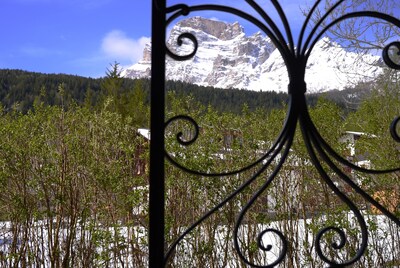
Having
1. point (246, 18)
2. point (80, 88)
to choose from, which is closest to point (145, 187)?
point (246, 18)

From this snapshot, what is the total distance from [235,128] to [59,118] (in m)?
1.13

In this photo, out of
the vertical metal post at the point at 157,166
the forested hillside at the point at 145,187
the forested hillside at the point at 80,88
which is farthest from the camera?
the forested hillside at the point at 80,88

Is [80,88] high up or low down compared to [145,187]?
up

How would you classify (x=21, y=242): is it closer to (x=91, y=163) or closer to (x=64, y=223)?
(x=64, y=223)

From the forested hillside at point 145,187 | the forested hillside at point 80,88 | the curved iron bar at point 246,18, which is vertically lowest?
the forested hillside at point 145,187

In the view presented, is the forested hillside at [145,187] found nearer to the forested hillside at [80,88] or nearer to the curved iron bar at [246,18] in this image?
the curved iron bar at [246,18]

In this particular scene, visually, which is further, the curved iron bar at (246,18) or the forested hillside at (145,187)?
the forested hillside at (145,187)

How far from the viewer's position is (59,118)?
10.3 ft

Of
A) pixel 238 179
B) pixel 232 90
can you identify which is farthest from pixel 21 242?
pixel 232 90

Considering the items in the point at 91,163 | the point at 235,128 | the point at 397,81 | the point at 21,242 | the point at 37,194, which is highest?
the point at 397,81

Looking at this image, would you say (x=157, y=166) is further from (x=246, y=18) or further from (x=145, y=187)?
(x=145, y=187)

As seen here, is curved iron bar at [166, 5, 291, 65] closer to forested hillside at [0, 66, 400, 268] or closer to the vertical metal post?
the vertical metal post

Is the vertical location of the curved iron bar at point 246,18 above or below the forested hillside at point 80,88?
below

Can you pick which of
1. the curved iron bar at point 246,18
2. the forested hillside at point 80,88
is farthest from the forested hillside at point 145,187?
the forested hillside at point 80,88
